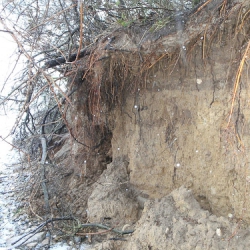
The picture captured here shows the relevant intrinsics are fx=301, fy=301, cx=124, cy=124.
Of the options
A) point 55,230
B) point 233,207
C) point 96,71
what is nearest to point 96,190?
point 55,230

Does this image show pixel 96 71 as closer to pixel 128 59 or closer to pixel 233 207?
pixel 128 59

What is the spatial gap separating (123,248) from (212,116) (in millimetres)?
1522

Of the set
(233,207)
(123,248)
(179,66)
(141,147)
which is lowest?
(123,248)

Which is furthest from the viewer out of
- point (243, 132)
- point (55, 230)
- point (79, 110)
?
point (79, 110)

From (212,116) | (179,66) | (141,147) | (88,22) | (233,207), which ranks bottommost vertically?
(233,207)

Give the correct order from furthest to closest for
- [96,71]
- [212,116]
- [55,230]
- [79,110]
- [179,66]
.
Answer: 1. [79,110]
2. [55,230]
3. [96,71]
4. [179,66]
5. [212,116]

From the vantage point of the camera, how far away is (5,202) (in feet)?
14.5

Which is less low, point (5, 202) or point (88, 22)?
point (88, 22)

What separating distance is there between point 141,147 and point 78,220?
43.4 inches

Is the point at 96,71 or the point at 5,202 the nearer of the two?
the point at 96,71

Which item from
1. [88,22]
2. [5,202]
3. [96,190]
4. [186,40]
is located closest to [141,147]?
[96,190]

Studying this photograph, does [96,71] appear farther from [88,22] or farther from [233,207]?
[233,207]

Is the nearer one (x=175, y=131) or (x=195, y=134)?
(x=195, y=134)

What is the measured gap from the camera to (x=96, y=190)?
146 inches
